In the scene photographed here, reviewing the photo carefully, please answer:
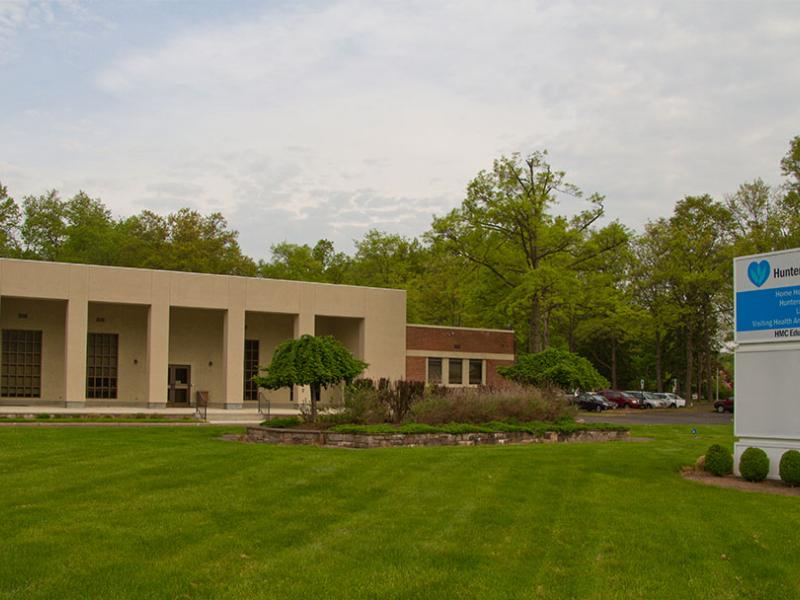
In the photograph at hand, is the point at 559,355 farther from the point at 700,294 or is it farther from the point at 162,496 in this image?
the point at 700,294

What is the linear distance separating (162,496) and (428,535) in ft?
13.0

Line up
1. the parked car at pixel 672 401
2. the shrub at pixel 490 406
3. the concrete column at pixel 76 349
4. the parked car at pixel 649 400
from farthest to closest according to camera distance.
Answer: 1. the parked car at pixel 672 401
2. the parked car at pixel 649 400
3. the concrete column at pixel 76 349
4. the shrub at pixel 490 406

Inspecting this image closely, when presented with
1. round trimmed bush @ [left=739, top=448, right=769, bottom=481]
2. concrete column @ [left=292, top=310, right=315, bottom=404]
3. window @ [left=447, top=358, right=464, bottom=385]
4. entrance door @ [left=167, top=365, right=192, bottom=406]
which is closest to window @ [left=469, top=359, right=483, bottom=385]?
window @ [left=447, top=358, right=464, bottom=385]

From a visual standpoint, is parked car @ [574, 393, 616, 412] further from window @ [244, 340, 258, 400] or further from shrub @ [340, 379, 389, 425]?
shrub @ [340, 379, 389, 425]

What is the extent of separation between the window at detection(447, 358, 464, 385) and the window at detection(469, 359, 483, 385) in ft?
2.35

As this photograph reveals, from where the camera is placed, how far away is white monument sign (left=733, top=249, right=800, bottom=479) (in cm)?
1489

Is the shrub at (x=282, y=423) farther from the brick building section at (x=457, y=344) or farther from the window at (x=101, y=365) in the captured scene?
the brick building section at (x=457, y=344)

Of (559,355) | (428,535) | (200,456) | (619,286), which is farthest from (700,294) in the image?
(428,535)

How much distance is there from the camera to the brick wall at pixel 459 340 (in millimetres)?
45594

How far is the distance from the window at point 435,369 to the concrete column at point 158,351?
47.0 feet

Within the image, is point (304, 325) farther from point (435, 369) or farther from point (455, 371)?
point (455, 371)

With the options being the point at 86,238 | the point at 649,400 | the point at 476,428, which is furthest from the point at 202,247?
the point at 476,428

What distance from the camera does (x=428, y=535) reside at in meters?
10.1

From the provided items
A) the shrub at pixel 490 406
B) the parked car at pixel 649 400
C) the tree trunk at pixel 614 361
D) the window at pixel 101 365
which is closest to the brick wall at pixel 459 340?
the window at pixel 101 365
